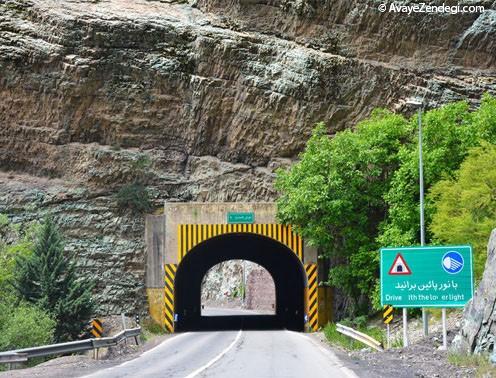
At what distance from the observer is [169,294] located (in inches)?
1189

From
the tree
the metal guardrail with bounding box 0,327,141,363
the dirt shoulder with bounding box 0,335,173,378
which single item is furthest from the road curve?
the tree

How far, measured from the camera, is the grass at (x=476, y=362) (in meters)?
11.8

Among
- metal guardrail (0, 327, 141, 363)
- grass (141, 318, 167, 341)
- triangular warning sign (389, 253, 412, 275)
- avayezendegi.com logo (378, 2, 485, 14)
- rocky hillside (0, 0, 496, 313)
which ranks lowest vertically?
grass (141, 318, 167, 341)

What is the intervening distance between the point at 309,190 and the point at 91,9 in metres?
16.6

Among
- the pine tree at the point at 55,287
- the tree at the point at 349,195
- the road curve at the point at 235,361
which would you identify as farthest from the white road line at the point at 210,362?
the tree at the point at 349,195

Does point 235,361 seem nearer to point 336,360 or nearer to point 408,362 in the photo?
point 336,360

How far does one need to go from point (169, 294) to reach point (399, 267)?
14.3 metres

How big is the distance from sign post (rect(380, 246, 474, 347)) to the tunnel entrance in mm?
17255

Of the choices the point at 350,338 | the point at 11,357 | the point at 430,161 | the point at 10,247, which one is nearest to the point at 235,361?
the point at 11,357

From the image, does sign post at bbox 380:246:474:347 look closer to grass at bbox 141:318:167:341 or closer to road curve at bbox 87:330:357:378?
road curve at bbox 87:330:357:378

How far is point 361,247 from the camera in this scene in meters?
28.0

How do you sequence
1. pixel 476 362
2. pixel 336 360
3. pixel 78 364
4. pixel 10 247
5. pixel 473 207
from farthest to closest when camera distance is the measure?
pixel 10 247 → pixel 473 207 → pixel 336 360 → pixel 78 364 → pixel 476 362

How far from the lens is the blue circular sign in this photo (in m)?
17.2

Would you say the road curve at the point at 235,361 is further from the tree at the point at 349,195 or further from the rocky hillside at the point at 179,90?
the rocky hillside at the point at 179,90
